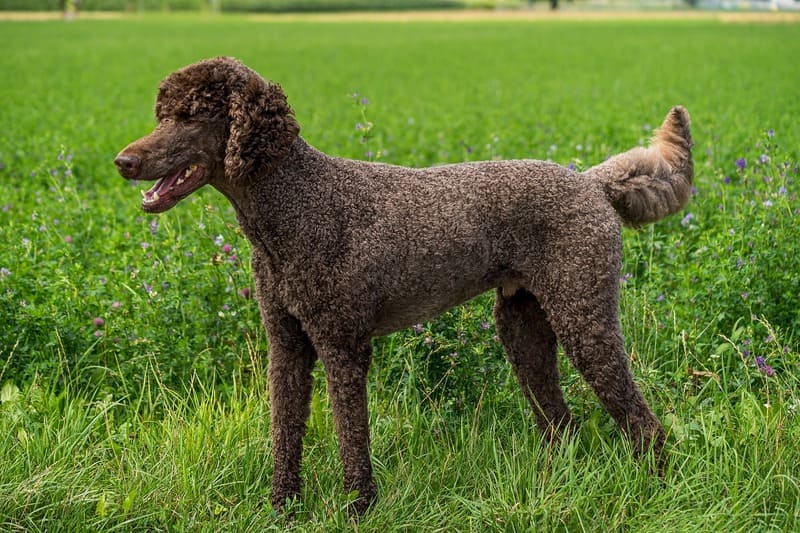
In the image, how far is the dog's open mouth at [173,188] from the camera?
3084 millimetres

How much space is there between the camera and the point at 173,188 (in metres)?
3.15

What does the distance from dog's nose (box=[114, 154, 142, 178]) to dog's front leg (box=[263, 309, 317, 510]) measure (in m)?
0.77

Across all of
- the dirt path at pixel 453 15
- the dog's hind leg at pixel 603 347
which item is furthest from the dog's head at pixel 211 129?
the dirt path at pixel 453 15

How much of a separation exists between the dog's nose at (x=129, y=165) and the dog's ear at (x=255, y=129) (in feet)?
1.01

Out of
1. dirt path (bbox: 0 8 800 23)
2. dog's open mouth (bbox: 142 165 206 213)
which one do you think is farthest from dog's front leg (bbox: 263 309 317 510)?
dirt path (bbox: 0 8 800 23)

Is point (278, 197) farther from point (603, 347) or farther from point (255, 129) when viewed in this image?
point (603, 347)

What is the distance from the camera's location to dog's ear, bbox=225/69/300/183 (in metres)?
3.09

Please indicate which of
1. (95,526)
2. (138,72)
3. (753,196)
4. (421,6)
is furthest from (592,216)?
(421,6)

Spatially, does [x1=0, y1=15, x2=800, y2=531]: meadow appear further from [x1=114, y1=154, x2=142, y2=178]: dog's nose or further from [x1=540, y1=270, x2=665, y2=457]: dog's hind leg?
[x1=114, y1=154, x2=142, y2=178]: dog's nose

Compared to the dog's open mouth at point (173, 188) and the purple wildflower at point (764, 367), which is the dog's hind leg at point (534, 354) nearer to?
the purple wildflower at point (764, 367)

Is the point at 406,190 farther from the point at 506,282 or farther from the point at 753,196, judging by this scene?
the point at 753,196

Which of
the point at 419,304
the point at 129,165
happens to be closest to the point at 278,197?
the point at 129,165

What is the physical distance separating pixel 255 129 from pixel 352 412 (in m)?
1.15

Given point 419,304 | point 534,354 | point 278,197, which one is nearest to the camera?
point 278,197
